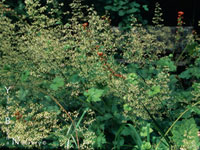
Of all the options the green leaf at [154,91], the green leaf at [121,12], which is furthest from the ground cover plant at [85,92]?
the green leaf at [121,12]

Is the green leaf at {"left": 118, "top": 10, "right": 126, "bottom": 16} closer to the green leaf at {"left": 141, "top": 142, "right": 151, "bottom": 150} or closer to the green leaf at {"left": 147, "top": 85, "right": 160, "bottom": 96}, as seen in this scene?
the green leaf at {"left": 147, "top": 85, "right": 160, "bottom": 96}

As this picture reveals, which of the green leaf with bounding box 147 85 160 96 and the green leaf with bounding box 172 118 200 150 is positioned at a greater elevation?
the green leaf with bounding box 147 85 160 96

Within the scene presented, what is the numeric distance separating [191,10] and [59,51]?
4225 millimetres

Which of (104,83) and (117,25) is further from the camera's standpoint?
(117,25)

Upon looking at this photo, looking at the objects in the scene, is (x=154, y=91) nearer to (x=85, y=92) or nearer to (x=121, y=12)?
(x=85, y=92)

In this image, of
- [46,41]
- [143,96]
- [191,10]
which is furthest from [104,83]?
[191,10]

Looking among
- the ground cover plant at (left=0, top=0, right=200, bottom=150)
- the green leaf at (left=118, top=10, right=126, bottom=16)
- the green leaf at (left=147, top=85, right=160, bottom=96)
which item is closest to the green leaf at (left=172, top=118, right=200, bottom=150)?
the ground cover plant at (left=0, top=0, right=200, bottom=150)

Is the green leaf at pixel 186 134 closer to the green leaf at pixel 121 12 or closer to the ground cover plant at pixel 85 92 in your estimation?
the ground cover plant at pixel 85 92

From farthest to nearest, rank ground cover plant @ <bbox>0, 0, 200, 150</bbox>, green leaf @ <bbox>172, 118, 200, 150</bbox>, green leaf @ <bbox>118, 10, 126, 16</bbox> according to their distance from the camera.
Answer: green leaf @ <bbox>118, 10, 126, 16</bbox> < ground cover plant @ <bbox>0, 0, 200, 150</bbox> < green leaf @ <bbox>172, 118, 200, 150</bbox>

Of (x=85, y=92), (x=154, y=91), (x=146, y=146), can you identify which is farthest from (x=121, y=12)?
(x=146, y=146)

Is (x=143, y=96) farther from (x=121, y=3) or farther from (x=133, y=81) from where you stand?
(x=121, y=3)

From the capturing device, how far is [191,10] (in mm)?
5754

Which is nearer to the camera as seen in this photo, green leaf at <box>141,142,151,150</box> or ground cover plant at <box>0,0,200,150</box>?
green leaf at <box>141,142,151,150</box>

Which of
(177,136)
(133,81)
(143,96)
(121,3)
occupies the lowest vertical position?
(177,136)
